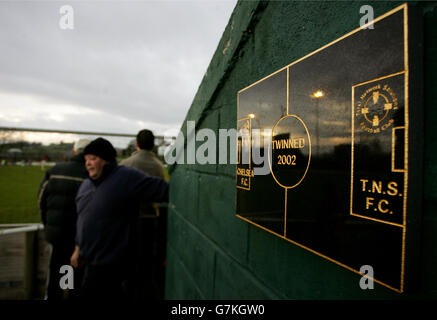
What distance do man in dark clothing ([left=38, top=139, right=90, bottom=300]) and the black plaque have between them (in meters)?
3.12

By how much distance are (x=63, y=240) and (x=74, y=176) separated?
883 mm

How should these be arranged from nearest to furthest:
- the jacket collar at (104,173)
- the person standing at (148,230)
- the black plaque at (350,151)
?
the black plaque at (350,151) < the jacket collar at (104,173) < the person standing at (148,230)

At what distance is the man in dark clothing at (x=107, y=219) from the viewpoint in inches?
106

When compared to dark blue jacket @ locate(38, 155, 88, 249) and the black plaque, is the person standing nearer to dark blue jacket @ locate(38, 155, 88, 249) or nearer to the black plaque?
dark blue jacket @ locate(38, 155, 88, 249)

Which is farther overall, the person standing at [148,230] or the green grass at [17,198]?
the green grass at [17,198]

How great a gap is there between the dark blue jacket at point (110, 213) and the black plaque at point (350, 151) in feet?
7.09

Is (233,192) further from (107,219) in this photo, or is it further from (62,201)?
(62,201)

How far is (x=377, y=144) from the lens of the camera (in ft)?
2.15

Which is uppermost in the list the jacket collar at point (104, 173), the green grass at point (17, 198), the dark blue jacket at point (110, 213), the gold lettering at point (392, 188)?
the gold lettering at point (392, 188)

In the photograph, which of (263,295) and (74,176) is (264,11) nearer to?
(263,295)

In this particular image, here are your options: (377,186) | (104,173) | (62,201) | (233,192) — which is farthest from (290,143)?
(62,201)

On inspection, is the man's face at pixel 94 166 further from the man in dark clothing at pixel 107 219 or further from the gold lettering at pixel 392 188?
the gold lettering at pixel 392 188

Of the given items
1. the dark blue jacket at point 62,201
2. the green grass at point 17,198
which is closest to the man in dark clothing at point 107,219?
the dark blue jacket at point 62,201
